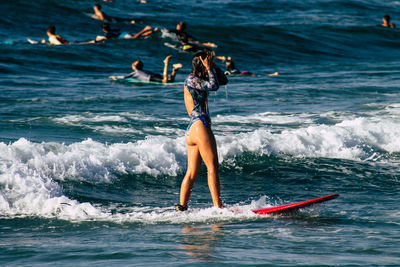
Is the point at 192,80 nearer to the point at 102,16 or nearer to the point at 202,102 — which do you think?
the point at 202,102

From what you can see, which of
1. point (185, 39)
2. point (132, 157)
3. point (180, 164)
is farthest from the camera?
point (185, 39)

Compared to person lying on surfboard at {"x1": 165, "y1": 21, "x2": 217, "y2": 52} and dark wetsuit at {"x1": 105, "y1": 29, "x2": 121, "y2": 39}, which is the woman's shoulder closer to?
person lying on surfboard at {"x1": 165, "y1": 21, "x2": 217, "y2": 52}

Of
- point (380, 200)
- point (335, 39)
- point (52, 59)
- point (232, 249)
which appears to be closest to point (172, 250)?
point (232, 249)

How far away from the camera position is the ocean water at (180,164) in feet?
18.1

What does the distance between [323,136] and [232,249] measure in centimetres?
626

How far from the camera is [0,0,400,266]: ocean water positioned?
18.1ft

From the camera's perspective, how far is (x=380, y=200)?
7.52 m

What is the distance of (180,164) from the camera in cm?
952

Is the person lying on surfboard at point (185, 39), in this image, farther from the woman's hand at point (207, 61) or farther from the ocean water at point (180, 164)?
the woman's hand at point (207, 61)

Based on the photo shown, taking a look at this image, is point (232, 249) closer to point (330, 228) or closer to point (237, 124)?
point (330, 228)

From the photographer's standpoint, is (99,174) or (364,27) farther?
(364,27)

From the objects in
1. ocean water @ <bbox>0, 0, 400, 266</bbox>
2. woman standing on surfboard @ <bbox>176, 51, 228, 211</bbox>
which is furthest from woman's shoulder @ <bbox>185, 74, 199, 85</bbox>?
ocean water @ <bbox>0, 0, 400, 266</bbox>

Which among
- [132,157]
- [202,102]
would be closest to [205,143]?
[202,102]

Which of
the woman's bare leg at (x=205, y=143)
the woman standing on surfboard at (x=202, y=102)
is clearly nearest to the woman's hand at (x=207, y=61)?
the woman standing on surfboard at (x=202, y=102)
